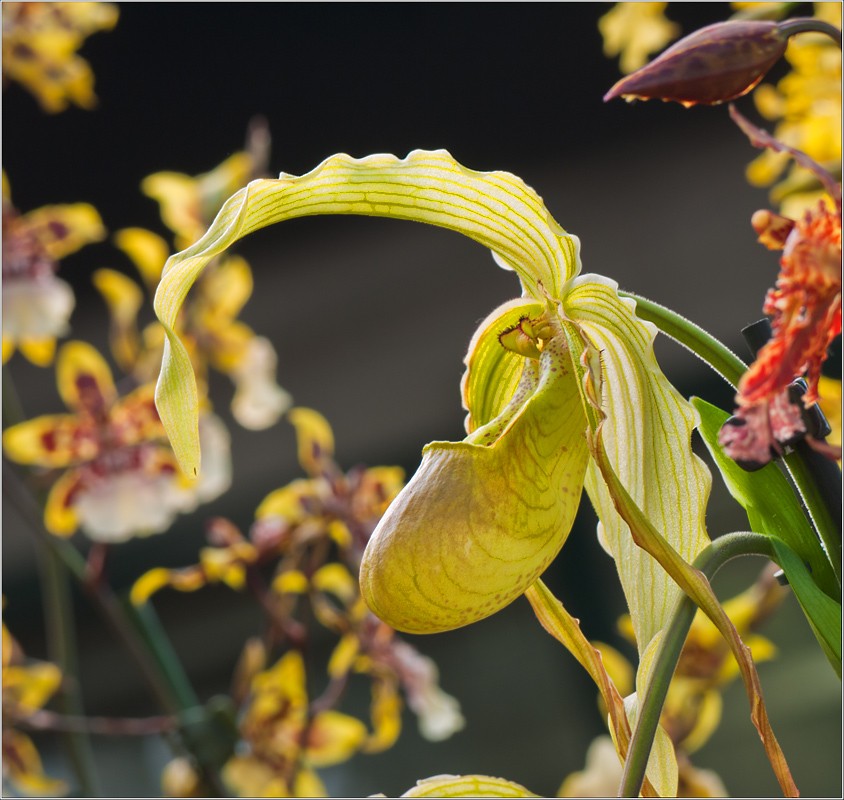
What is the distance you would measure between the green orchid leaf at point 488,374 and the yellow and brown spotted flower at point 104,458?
47 centimetres

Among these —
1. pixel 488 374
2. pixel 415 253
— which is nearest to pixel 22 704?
pixel 488 374

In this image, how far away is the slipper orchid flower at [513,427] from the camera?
12.1 inches

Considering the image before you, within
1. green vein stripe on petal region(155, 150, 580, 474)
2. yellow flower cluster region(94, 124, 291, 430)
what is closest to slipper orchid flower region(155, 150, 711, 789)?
green vein stripe on petal region(155, 150, 580, 474)

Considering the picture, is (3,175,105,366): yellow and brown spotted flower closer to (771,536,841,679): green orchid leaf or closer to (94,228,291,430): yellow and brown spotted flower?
(94,228,291,430): yellow and brown spotted flower

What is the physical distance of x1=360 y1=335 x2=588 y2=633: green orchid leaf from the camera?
347 mm

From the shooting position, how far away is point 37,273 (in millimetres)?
855

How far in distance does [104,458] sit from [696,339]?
712 mm

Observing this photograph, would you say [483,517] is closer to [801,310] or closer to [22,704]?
[801,310]

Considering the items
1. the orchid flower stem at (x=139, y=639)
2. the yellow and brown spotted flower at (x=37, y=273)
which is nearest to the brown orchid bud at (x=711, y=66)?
the orchid flower stem at (x=139, y=639)

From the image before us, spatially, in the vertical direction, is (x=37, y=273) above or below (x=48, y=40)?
below

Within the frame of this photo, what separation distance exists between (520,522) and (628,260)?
5.01ft

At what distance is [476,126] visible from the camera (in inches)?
65.5

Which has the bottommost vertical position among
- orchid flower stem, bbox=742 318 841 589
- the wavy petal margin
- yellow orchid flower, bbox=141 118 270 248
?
the wavy petal margin

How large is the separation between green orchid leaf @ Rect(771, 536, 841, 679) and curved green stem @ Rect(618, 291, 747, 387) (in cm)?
8
